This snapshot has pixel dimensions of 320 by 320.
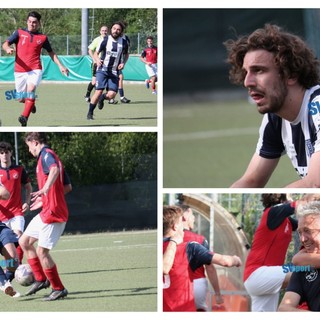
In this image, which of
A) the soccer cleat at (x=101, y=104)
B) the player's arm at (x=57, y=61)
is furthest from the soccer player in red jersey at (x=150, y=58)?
the player's arm at (x=57, y=61)

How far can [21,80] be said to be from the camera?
20.5ft

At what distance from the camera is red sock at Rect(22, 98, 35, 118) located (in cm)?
618

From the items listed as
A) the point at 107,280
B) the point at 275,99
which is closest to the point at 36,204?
the point at 107,280

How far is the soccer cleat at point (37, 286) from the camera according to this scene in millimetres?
6236

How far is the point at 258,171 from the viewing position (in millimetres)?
5406

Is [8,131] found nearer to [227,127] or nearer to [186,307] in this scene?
[186,307]

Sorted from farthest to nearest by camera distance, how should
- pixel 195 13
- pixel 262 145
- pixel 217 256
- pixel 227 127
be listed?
pixel 227 127 → pixel 195 13 → pixel 217 256 → pixel 262 145

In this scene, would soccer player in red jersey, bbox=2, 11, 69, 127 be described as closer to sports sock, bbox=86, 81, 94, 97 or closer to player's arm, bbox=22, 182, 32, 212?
sports sock, bbox=86, 81, 94, 97

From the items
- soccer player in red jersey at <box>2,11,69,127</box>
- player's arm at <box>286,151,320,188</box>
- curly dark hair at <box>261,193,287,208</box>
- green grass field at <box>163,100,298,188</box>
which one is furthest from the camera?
green grass field at <box>163,100,298,188</box>

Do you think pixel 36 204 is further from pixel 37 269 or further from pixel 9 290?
pixel 9 290

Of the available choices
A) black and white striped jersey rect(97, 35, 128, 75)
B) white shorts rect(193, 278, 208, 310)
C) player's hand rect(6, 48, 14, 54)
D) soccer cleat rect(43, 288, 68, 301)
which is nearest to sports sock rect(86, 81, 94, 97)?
black and white striped jersey rect(97, 35, 128, 75)

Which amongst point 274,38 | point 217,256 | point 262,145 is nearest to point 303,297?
point 217,256

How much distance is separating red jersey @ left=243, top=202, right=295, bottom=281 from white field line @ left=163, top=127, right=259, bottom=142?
839cm
